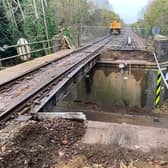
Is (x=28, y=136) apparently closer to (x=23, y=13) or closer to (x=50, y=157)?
(x=50, y=157)

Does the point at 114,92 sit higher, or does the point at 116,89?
the point at 116,89

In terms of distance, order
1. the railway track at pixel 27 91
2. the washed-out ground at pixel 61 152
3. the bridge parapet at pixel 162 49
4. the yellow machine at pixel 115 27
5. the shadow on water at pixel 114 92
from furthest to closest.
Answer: the yellow machine at pixel 115 27 → the bridge parapet at pixel 162 49 → the shadow on water at pixel 114 92 → the railway track at pixel 27 91 → the washed-out ground at pixel 61 152

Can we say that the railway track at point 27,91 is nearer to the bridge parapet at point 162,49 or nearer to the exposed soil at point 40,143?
the exposed soil at point 40,143

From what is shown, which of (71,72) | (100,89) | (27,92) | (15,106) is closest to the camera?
(15,106)

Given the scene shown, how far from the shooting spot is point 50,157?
2.76 metres

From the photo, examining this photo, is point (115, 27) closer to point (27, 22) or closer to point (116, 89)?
point (27, 22)

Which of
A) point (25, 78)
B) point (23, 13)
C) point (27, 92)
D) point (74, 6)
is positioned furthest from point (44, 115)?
point (74, 6)

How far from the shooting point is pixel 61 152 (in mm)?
2875

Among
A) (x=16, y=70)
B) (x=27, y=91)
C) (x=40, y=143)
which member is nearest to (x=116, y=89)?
(x=16, y=70)

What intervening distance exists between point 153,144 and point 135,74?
411 inches

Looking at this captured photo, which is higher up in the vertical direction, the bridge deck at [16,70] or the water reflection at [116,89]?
the bridge deck at [16,70]

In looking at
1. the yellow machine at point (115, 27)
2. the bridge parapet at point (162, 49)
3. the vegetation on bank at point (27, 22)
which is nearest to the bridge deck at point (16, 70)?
the bridge parapet at point (162, 49)

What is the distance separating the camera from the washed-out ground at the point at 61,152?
263 centimetres

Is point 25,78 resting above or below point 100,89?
above
